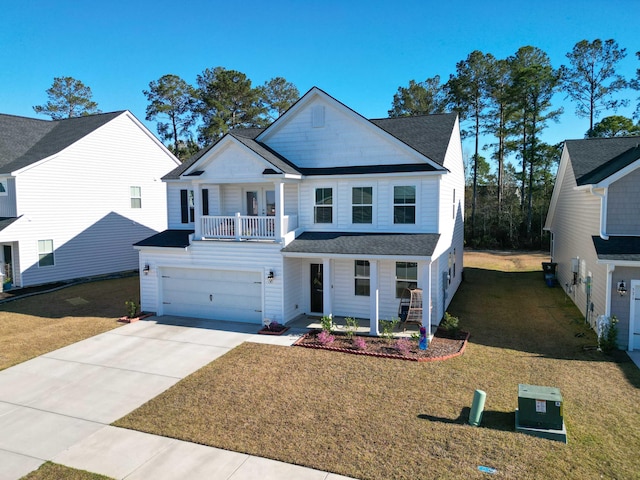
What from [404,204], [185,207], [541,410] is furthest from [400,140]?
[185,207]

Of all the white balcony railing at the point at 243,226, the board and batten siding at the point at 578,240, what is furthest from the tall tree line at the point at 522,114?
the white balcony railing at the point at 243,226

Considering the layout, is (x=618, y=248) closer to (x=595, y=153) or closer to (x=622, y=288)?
(x=622, y=288)

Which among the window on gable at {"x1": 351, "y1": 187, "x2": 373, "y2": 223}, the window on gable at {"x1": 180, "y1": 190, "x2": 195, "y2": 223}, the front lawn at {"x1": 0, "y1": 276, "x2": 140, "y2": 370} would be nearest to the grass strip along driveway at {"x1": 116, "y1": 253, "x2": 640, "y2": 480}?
the window on gable at {"x1": 351, "y1": 187, "x2": 373, "y2": 223}

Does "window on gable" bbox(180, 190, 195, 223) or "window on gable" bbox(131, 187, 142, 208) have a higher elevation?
"window on gable" bbox(131, 187, 142, 208)

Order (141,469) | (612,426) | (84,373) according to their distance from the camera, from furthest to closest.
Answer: (84,373) < (612,426) < (141,469)

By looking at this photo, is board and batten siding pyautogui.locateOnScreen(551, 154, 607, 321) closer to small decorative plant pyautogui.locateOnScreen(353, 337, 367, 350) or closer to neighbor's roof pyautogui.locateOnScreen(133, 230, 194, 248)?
small decorative plant pyautogui.locateOnScreen(353, 337, 367, 350)

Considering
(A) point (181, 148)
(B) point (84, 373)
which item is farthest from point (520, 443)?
(A) point (181, 148)

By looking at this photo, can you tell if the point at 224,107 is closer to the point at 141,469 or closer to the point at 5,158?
the point at 5,158
